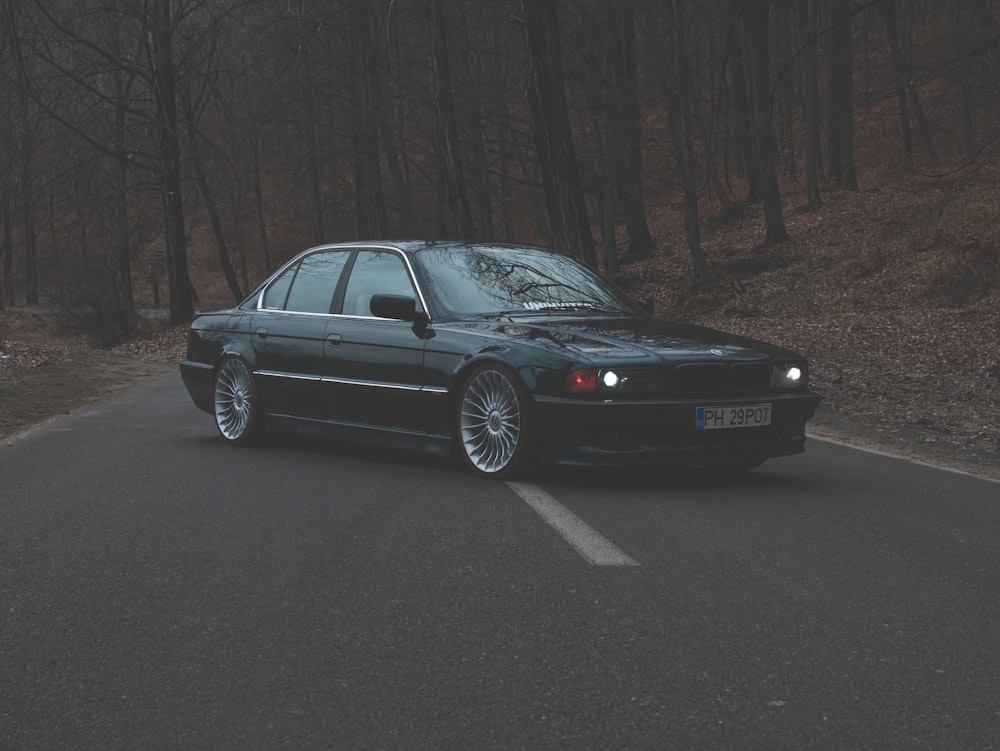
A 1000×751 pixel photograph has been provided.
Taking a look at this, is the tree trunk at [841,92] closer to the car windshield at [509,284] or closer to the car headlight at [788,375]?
the car windshield at [509,284]

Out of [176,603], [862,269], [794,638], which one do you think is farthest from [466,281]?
[862,269]

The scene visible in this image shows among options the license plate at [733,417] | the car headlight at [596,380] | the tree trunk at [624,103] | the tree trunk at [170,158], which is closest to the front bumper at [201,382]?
the car headlight at [596,380]

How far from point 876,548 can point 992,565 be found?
50 cm

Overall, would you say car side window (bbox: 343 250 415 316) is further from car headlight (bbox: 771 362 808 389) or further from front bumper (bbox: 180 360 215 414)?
car headlight (bbox: 771 362 808 389)

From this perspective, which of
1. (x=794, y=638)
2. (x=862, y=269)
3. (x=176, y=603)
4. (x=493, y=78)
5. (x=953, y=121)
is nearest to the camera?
(x=794, y=638)

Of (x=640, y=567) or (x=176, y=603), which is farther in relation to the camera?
(x=640, y=567)

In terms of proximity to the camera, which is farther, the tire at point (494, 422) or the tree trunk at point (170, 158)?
the tree trunk at point (170, 158)

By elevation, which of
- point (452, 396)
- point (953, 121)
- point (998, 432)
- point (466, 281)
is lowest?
point (998, 432)

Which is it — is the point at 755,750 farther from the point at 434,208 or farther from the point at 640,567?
the point at 434,208

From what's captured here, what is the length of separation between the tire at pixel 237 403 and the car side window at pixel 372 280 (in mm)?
1185

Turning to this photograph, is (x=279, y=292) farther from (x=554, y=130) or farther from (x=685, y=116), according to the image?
(x=685, y=116)

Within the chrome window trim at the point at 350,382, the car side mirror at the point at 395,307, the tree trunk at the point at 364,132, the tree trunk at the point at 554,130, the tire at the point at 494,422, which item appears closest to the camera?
the tire at the point at 494,422

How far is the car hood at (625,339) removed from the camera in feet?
23.9

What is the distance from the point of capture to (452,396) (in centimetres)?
789
